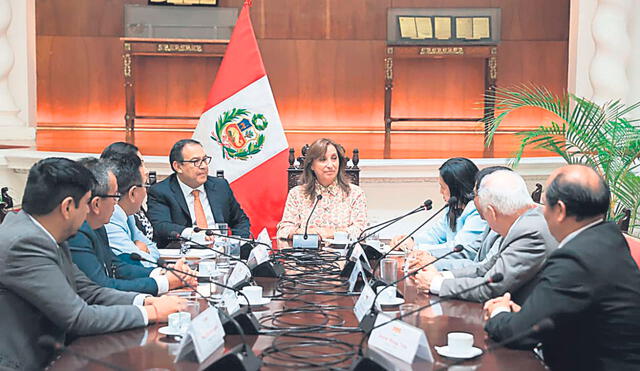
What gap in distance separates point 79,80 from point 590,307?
9.78 metres

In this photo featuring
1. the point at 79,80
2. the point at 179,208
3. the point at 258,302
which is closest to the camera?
the point at 258,302

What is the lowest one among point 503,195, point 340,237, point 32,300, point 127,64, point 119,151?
point 340,237

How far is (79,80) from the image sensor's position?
11.2m

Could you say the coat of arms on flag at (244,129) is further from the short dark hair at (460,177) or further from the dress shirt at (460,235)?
the short dark hair at (460,177)

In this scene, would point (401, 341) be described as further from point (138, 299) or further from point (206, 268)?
point (206, 268)

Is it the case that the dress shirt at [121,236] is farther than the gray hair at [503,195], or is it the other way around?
the dress shirt at [121,236]

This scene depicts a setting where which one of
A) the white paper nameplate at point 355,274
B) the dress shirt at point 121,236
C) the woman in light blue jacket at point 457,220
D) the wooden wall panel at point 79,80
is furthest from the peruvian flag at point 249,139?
the wooden wall panel at point 79,80

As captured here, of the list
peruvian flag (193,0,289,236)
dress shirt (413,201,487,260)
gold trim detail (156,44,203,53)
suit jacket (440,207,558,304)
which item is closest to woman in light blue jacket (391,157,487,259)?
dress shirt (413,201,487,260)

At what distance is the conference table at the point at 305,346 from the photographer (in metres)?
2.11

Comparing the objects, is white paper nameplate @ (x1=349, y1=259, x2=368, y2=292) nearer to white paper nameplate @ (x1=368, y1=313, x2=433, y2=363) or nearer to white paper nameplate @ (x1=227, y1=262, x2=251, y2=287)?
white paper nameplate @ (x1=227, y1=262, x2=251, y2=287)

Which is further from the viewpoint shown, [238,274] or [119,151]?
[119,151]

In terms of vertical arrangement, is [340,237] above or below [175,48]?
below

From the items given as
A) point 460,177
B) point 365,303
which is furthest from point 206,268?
point 460,177

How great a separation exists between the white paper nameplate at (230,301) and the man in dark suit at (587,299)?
0.75 metres
